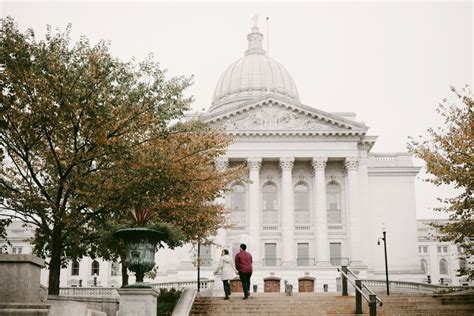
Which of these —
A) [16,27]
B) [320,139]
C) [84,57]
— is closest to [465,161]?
[84,57]

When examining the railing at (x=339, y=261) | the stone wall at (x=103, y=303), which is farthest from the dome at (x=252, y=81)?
the stone wall at (x=103, y=303)

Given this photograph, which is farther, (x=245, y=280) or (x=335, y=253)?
(x=335, y=253)

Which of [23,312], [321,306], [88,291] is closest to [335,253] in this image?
[88,291]

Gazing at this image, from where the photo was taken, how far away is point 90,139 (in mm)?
20766

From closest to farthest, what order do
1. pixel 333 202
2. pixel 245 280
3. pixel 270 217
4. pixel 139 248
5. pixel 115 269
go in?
pixel 139 248, pixel 245 280, pixel 270 217, pixel 333 202, pixel 115 269

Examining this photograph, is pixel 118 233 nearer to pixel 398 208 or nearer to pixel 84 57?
pixel 84 57

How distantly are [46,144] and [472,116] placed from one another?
50.6ft

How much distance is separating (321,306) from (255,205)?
35059mm

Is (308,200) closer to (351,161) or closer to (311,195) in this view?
(311,195)

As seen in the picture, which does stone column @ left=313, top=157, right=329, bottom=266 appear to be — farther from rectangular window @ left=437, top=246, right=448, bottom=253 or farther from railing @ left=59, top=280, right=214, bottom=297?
rectangular window @ left=437, top=246, right=448, bottom=253

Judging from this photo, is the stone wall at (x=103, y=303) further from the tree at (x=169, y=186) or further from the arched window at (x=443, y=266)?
the arched window at (x=443, y=266)

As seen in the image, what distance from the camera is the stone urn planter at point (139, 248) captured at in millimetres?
16467

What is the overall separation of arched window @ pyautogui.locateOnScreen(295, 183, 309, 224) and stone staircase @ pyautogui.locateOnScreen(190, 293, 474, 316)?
35724 millimetres

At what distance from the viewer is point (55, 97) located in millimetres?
19906
